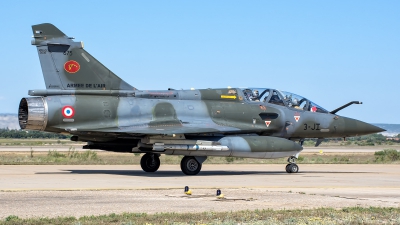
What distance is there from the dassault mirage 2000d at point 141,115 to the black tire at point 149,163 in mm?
A: 39

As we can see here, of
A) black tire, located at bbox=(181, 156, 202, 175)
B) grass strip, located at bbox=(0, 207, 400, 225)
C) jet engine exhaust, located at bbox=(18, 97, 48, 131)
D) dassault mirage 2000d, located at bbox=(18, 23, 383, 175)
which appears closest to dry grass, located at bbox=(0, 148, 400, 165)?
dassault mirage 2000d, located at bbox=(18, 23, 383, 175)

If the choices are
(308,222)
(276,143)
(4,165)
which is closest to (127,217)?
(308,222)

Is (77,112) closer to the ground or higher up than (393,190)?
higher up

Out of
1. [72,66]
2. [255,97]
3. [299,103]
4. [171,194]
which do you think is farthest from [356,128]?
[171,194]

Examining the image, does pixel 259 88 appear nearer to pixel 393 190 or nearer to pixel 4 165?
pixel 393 190

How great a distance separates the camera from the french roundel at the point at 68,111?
21303 mm

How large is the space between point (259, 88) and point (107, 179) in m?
8.15

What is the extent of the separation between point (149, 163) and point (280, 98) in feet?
19.2

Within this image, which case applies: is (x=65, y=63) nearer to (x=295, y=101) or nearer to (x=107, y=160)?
(x=295, y=101)

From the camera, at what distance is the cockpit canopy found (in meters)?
25.1

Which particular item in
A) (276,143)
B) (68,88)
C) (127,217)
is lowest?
(127,217)

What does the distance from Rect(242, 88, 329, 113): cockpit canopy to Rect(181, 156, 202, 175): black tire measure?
11.8ft

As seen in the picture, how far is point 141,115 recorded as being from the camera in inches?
889

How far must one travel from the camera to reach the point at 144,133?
Answer: 21547 millimetres
